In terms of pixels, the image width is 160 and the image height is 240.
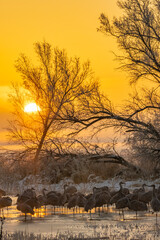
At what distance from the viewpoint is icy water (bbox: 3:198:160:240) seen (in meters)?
10.5

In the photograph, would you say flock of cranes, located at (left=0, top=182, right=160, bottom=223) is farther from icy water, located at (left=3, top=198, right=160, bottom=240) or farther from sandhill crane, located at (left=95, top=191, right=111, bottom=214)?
icy water, located at (left=3, top=198, right=160, bottom=240)

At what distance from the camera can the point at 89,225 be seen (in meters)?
12.1

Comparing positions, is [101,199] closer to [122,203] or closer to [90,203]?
[90,203]

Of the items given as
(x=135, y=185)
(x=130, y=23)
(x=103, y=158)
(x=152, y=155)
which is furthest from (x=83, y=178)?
(x=130, y=23)

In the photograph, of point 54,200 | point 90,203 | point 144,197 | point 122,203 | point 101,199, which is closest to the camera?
point 122,203

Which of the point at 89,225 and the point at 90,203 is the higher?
the point at 90,203

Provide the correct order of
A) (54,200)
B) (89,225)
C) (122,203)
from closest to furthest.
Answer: (89,225) → (122,203) → (54,200)

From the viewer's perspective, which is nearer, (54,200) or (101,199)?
(101,199)

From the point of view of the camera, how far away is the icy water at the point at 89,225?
1045 cm

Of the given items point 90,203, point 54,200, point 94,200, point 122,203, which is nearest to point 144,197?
point 122,203

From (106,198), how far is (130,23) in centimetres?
750

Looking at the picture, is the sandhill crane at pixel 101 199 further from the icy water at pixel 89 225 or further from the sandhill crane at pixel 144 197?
the sandhill crane at pixel 144 197

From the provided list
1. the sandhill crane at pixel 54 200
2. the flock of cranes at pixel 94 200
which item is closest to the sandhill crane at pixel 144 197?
the flock of cranes at pixel 94 200

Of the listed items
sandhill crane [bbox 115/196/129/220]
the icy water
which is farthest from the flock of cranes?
the icy water
